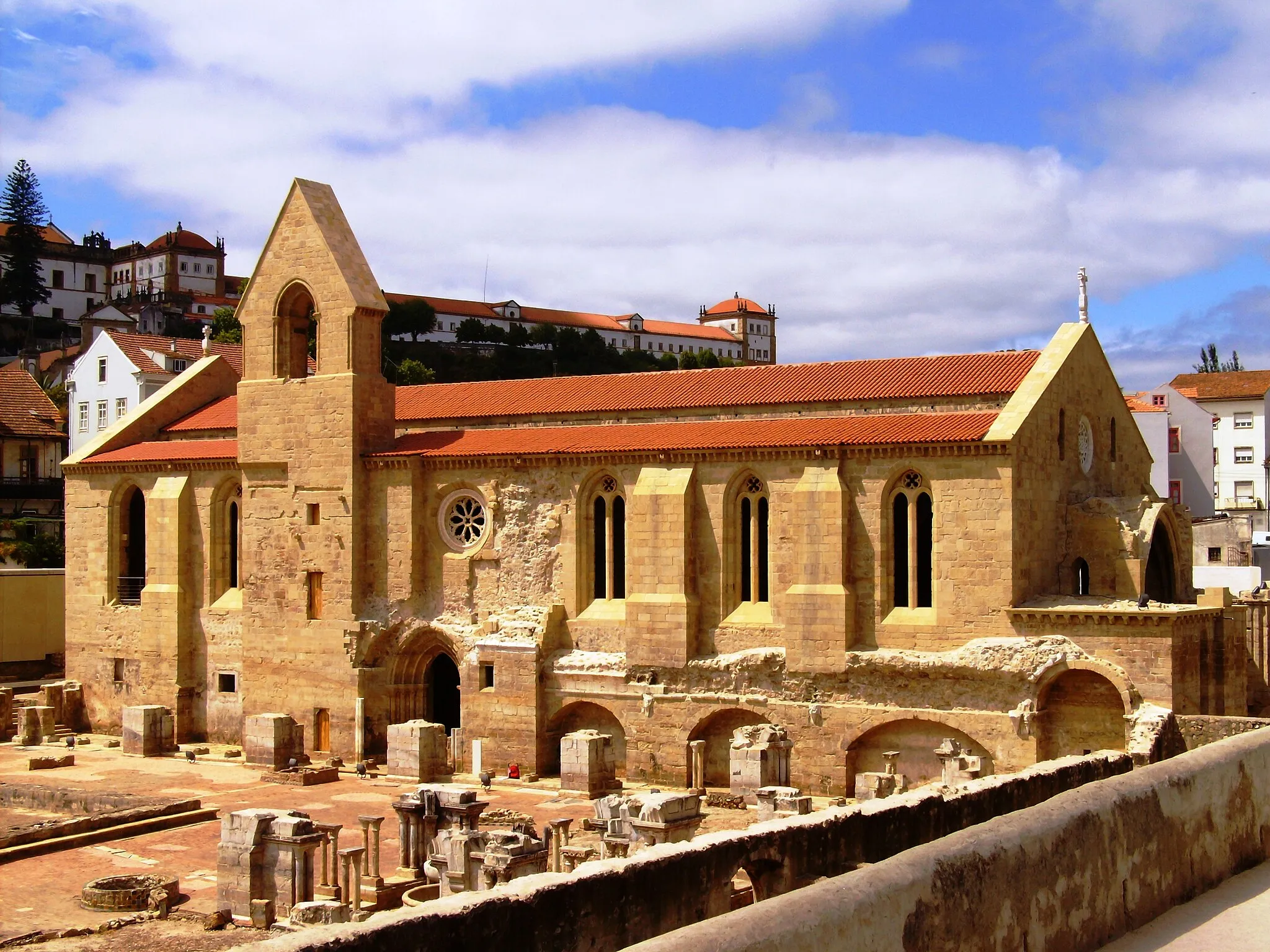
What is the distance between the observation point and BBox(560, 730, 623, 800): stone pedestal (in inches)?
1256

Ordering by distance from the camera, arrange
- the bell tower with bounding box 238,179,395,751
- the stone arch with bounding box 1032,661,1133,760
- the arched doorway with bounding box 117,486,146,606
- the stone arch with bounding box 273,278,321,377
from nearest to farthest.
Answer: the stone arch with bounding box 1032,661,1133,760 < the bell tower with bounding box 238,179,395,751 < the stone arch with bounding box 273,278,321,377 < the arched doorway with bounding box 117,486,146,606

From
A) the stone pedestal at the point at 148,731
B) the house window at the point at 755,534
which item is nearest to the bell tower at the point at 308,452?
the stone pedestal at the point at 148,731

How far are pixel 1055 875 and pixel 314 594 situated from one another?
30224 millimetres

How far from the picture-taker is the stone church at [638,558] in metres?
30.3

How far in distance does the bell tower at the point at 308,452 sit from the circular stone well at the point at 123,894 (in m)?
13.5

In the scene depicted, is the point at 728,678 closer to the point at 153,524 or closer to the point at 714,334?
the point at 153,524

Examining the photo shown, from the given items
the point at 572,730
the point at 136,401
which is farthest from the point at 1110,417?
A: the point at 136,401

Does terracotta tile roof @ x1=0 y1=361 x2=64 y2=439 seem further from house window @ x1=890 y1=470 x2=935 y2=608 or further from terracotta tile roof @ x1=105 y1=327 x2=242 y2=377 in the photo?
house window @ x1=890 y1=470 x2=935 y2=608

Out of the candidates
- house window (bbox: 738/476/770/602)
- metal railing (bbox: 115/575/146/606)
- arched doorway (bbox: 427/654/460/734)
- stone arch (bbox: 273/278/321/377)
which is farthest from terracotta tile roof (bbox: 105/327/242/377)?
house window (bbox: 738/476/770/602)

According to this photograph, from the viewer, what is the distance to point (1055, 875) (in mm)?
11344

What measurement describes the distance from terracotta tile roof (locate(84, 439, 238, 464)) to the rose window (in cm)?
755

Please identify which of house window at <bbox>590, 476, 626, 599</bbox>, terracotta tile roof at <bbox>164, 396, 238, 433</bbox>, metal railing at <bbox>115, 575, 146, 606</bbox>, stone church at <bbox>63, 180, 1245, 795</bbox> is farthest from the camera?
terracotta tile roof at <bbox>164, 396, 238, 433</bbox>

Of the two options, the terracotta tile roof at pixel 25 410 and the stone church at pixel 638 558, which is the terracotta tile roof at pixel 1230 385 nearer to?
the stone church at pixel 638 558

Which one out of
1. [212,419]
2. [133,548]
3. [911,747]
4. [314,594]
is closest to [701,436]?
[911,747]
